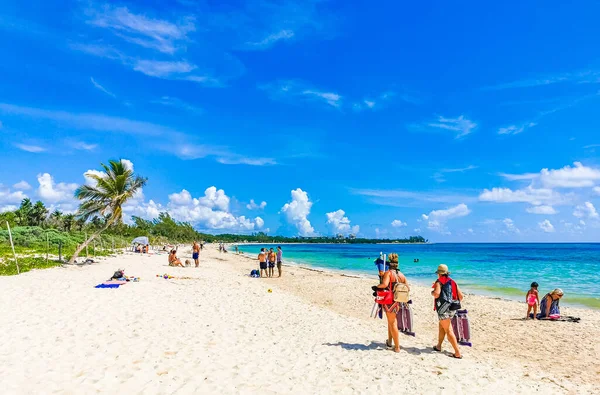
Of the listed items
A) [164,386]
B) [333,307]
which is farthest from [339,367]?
[333,307]

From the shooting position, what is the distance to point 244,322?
8.77 metres

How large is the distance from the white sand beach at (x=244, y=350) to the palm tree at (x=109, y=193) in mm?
11036

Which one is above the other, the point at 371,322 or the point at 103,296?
the point at 103,296

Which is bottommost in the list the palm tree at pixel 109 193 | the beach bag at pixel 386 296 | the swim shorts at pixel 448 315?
the swim shorts at pixel 448 315

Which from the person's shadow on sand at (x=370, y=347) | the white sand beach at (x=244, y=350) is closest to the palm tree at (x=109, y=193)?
the white sand beach at (x=244, y=350)

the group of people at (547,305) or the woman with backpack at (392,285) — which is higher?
the woman with backpack at (392,285)

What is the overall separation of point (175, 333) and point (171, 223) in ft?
326

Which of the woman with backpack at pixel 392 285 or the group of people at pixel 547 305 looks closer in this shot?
the woman with backpack at pixel 392 285

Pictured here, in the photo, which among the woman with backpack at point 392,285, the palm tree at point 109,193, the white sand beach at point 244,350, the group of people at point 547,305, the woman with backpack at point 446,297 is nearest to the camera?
the white sand beach at point 244,350

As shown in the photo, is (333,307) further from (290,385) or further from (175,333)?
(290,385)

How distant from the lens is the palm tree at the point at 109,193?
2202cm

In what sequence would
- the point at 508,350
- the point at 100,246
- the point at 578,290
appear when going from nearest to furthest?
the point at 508,350 → the point at 578,290 → the point at 100,246

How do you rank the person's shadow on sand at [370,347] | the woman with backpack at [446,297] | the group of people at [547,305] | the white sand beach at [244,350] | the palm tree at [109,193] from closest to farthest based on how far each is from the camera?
the white sand beach at [244,350] < the woman with backpack at [446,297] < the person's shadow on sand at [370,347] < the group of people at [547,305] < the palm tree at [109,193]

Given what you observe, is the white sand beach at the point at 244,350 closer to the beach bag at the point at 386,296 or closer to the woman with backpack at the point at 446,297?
the woman with backpack at the point at 446,297
